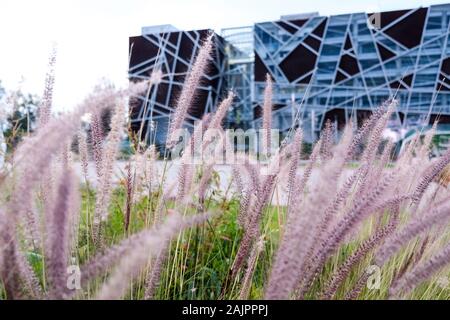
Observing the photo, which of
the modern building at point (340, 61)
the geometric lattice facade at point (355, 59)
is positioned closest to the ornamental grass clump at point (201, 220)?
the modern building at point (340, 61)

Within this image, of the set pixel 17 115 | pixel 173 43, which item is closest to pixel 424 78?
pixel 173 43

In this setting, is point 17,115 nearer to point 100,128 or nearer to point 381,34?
point 100,128

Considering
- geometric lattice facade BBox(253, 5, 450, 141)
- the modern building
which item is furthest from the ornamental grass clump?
geometric lattice facade BBox(253, 5, 450, 141)

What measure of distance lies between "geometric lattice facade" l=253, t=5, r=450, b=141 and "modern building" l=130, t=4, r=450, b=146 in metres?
0.02

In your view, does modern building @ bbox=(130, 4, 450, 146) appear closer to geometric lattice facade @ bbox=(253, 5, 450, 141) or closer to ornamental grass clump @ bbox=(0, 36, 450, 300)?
geometric lattice facade @ bbox=(253, 5, 450, 141)

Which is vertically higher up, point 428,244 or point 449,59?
point 449,59

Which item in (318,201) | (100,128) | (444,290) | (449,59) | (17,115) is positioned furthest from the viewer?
(449,59)

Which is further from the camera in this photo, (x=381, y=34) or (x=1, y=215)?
(x=381, y=34)

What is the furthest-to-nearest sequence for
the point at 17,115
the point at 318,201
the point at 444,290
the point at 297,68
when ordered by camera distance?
the point at 297,68 < the point at 17,115 < the point at 444,290 < the point at 318,201

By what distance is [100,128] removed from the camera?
1062mm

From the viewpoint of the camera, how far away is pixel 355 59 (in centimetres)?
1596

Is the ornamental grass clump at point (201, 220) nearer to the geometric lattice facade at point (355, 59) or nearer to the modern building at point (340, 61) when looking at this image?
the modern building at point (340, 61)

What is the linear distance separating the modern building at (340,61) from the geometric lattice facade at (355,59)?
25 mm
